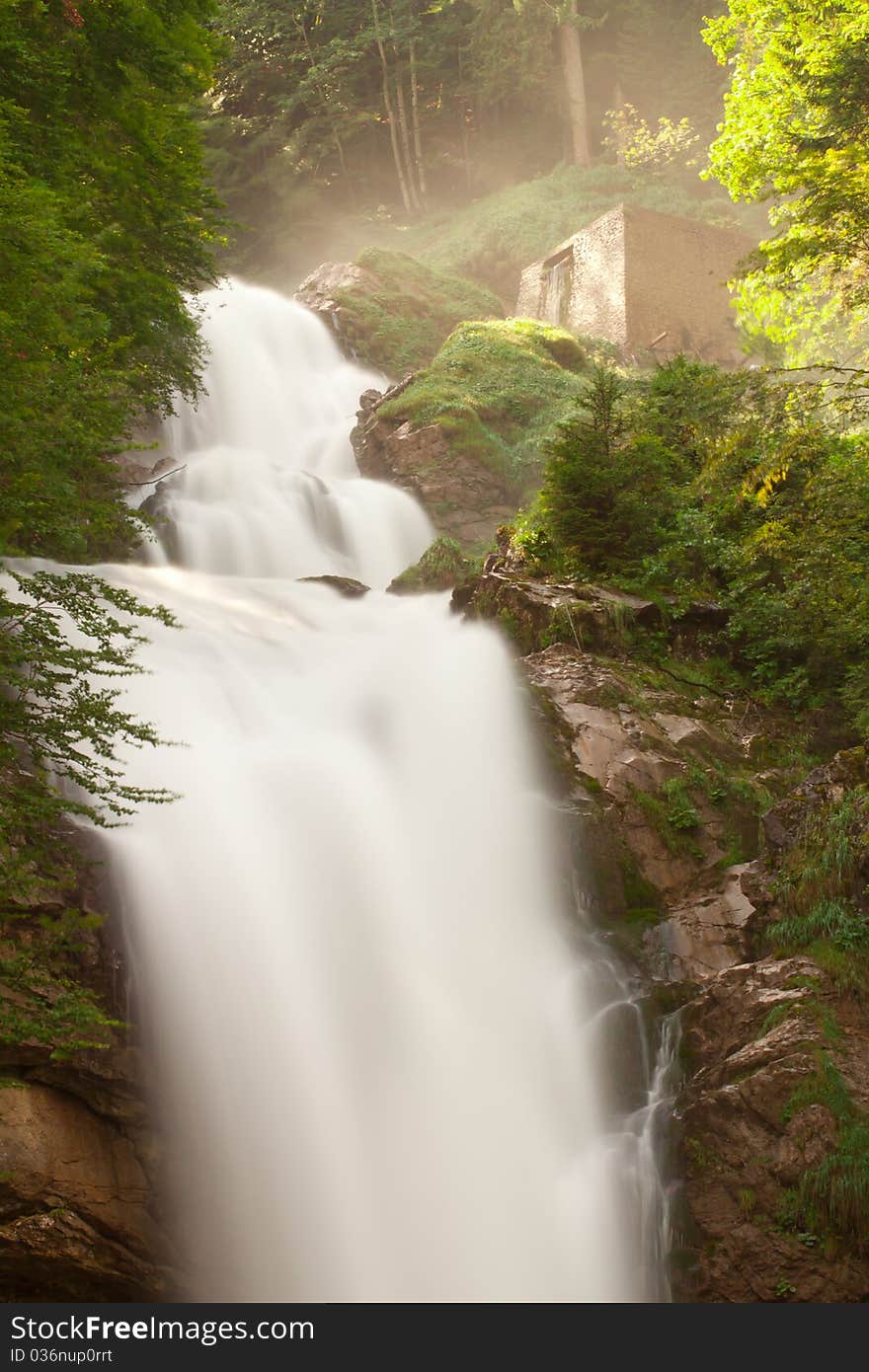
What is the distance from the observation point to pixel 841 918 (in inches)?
315

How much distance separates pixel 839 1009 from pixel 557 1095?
232 cm

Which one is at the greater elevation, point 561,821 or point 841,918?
point 561,821

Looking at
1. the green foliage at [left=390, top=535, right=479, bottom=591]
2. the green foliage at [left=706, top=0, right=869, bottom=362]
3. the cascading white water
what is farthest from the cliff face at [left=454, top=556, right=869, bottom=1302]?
the green foliage at [left=706, top=0, right=869, bottom=362]

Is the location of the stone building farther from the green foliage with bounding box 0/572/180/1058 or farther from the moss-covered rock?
the green foliage with bounding box 0/572/180/1058

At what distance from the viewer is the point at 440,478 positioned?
20797 mm

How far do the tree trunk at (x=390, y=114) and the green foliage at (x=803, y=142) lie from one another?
1148 inches

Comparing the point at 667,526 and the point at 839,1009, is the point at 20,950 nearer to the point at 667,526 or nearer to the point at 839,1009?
the point at 839,1009

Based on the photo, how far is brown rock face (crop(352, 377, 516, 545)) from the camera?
66.4ft

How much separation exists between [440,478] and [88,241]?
1143 cm

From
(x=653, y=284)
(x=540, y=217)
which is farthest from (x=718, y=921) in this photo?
(x=540, y=217)

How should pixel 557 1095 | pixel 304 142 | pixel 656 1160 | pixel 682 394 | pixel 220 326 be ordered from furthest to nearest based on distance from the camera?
pixel 304 142 → pixel 220 326 → pixel 682 394 → pixel 557 1095 → pixel 656 1160

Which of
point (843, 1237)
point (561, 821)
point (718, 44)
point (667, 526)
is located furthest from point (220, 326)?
point (843, 1237)

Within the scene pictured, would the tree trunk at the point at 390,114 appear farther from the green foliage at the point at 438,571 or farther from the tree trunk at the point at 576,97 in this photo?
the green foliage at the point at 438,571

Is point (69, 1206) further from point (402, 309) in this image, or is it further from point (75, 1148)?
point (402, 309)
